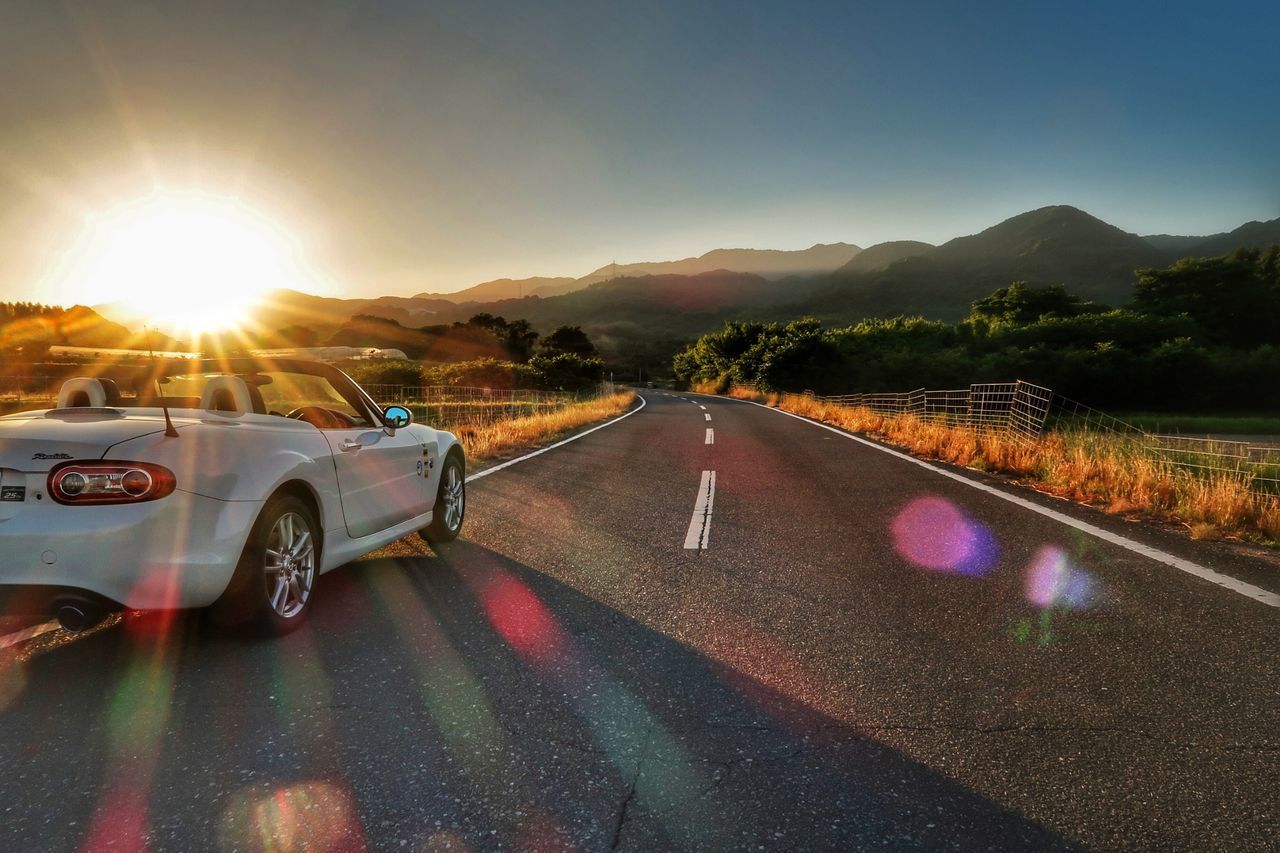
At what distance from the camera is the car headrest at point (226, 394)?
4277 mm

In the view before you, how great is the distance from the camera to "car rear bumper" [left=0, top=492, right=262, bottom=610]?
310 centimetres

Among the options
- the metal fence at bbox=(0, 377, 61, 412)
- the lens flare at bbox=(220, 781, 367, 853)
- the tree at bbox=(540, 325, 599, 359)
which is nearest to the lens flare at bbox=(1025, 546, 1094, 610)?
the lens flare at bbox=(220, 781, 367, 853)

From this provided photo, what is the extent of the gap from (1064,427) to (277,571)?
12076 millimetres

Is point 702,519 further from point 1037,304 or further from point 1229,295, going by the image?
point 1037,304

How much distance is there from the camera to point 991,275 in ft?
584

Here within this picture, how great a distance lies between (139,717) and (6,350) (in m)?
30.0

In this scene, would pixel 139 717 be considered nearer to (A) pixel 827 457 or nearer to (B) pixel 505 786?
(B) pixel 505 786

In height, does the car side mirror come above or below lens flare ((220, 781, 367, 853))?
above

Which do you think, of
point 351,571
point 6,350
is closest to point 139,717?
point 351,571

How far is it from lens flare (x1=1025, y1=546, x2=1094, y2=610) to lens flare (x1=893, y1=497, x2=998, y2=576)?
318 mm

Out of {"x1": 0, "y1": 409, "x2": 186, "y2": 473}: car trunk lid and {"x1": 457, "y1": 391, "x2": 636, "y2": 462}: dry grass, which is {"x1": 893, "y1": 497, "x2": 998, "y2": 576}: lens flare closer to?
{"x1": 0, "y1": 409, "x2": 186, "y2": 473}: car trunk lid

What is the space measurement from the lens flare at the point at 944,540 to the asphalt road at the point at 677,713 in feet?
0.23

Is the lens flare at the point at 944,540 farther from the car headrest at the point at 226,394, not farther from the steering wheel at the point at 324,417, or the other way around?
the car headrest at the point at 226,394

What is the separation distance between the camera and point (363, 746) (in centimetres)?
274
